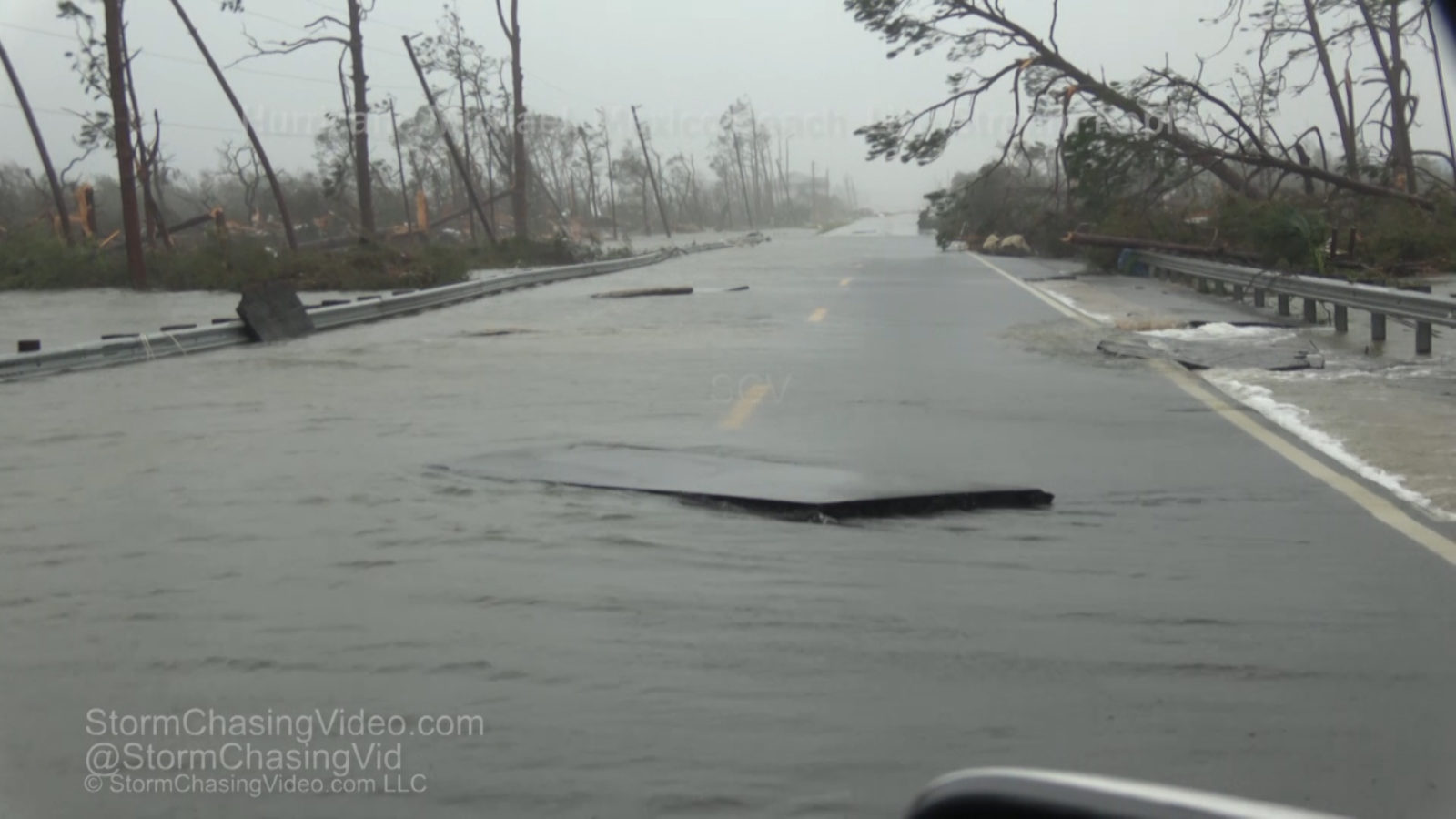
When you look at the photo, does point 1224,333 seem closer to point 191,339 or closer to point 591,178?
point 191,339

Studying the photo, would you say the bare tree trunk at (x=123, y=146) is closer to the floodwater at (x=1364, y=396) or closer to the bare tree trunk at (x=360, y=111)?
the bare tree trunk at (x=360, y=111)

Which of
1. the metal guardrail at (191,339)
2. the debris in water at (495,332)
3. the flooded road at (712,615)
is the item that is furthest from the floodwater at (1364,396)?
the metal guardrail at (191,339)

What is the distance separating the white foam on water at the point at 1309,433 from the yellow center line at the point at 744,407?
3.63m

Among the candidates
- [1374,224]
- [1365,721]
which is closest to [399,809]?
[1365,721]

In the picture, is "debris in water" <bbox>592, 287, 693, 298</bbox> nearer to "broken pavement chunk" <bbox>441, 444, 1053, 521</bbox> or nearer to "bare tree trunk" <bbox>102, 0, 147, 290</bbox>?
"bare tree trunk" <bbox>102, 0, 147, 290</bbox>

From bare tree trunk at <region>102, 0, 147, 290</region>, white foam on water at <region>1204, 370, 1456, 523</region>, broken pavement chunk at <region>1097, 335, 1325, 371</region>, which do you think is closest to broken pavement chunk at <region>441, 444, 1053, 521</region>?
white foam on water at <region>1204, 370, 1456, 523</region>

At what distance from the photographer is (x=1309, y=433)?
10.3m

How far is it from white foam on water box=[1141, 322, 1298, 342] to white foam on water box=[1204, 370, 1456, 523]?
3077mm

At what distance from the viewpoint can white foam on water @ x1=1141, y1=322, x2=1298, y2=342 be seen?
17.0 meters

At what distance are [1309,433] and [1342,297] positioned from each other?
7739 millimetres

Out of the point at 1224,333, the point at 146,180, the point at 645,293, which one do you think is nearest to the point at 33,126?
the point at 146,180

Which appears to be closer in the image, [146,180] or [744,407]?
[744,407]

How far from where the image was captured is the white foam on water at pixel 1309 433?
798cm

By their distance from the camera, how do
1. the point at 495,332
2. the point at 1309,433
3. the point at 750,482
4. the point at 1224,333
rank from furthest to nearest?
the point at 495,332 → the point at 1224,333 → the point at 1309,433 → the point at 750,482
